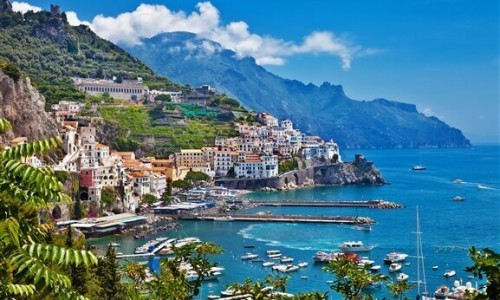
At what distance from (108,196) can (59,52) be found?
1952 inches

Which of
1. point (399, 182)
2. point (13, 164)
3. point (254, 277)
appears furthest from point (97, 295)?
point (399, 182)

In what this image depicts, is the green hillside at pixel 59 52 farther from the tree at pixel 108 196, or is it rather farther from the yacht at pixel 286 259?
the yacht at pixel 286 259

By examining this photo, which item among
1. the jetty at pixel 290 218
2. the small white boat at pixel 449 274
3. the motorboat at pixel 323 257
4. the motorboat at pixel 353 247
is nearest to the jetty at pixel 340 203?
the jetty at pixel 290 218

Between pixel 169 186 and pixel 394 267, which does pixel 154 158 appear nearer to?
pixel 169 186

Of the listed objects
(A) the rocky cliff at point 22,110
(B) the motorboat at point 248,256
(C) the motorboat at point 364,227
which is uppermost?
(A) the rocky cliff at point 22,110

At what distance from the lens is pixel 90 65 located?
84.9 m

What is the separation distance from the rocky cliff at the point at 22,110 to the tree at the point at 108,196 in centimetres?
473

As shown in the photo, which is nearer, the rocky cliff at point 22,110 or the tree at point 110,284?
the tree at point 110,284

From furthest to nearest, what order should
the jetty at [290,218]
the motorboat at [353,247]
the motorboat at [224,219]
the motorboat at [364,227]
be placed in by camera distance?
the motorboat at [224,219], the jetty at [290,218], the motorboat at [364,227], the motorboat at [353,247]

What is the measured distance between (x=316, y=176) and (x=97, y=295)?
51935 millimetres

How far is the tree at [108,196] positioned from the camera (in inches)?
1550

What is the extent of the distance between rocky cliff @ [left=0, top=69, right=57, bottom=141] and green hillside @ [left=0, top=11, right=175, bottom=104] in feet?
100

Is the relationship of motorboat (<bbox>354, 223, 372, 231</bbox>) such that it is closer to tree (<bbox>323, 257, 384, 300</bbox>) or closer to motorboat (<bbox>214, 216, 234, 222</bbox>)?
motorboat (<bbox>214, 216, 234, 222</bbox>)

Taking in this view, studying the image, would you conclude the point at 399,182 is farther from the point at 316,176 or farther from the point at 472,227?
the point at 472,227
